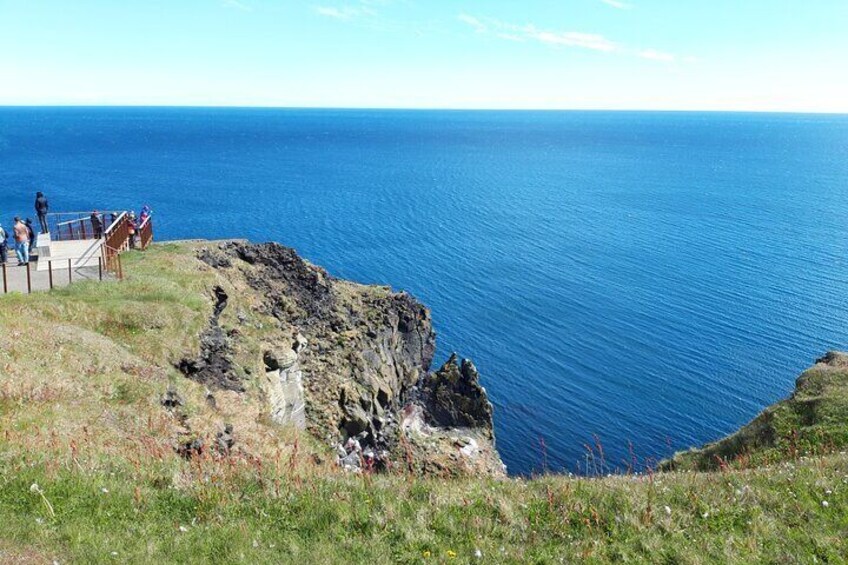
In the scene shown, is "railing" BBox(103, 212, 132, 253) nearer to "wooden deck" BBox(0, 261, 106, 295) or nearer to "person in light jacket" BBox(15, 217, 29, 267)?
"wooden deck" BBox(0, 261, 106, 295)

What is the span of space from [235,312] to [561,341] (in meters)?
35.9

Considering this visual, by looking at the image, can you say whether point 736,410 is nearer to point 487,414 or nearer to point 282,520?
point 487,414

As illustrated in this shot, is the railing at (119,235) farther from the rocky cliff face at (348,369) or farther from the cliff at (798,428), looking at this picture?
the cliff at (798,428)

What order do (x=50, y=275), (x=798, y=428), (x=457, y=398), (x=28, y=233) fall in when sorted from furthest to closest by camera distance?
(x=457, y=398) < (x=28, y=233) < (x=50, y=275) < (x=798, y=428)

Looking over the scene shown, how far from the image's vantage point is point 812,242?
93.2 m

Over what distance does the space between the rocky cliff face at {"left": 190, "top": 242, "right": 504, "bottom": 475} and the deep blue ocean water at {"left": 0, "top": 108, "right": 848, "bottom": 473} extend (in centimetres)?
490

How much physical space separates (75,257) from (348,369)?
16.9 m

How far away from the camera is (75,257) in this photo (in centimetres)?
3478

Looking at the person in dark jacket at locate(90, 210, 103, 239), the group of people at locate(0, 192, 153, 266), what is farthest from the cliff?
the person in dark jacket at locate(90, 210, 103, 239)

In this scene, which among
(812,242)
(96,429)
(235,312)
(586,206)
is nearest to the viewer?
(96,429)

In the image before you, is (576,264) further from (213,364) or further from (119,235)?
(213,364)

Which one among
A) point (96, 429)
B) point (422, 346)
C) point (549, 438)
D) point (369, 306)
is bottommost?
point (549, 438)

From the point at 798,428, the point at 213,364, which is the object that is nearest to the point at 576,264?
the point at 798,428

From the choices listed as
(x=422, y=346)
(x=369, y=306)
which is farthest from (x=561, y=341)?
(x=369, y=306)
